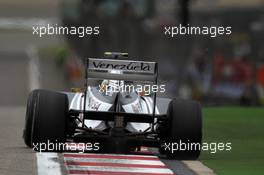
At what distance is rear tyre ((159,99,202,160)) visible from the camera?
13.8 meters

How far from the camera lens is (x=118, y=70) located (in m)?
13.3

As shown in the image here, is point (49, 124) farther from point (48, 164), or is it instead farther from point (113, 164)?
point (113, 164)

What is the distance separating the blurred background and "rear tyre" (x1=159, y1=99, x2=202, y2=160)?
16.0 m

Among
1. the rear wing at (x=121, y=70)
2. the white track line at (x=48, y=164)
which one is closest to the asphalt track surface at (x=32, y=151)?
the white track line at (x=48, y=164)

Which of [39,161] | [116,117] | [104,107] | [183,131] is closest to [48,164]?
[39,161]

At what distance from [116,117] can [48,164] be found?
1.07 meters

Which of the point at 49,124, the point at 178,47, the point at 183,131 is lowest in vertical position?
the point at 183,131

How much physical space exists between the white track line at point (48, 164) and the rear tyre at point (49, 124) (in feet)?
0.53

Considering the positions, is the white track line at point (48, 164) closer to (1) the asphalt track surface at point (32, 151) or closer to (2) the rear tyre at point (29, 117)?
(1) the asphalt track surface at point (32, 151)

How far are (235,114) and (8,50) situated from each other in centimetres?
3756

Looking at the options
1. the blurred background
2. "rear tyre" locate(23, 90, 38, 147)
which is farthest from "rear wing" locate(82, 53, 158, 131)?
the blurred background

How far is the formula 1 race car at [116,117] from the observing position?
43.8ft
